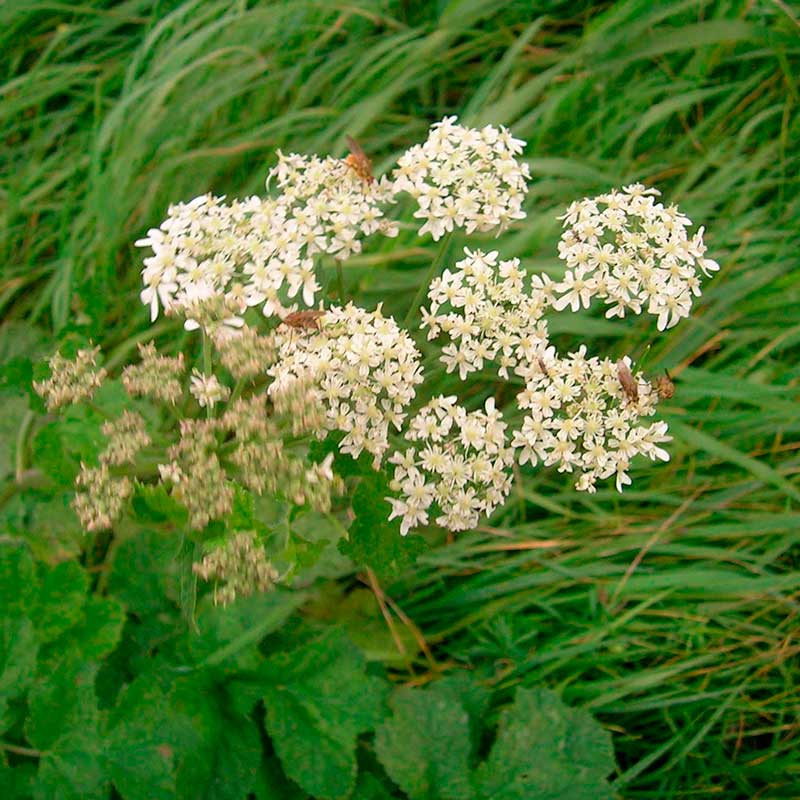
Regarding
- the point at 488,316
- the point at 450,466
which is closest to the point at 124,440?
the point at 450,466

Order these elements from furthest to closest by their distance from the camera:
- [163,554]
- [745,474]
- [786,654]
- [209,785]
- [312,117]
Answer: [312,117], [745,474], [786,654], [163,554], [209,785]

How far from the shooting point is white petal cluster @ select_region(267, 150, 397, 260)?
6.61 feet

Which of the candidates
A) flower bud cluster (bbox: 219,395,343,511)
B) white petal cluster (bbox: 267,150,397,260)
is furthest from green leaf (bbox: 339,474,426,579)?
white petal cluster (bbox: 267,150,397,260)

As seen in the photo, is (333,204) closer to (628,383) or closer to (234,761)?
(628,383)

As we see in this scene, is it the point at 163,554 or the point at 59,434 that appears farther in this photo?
the point at 163,554

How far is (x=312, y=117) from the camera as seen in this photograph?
3.70 m

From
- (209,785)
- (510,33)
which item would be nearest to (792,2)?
(510,33)

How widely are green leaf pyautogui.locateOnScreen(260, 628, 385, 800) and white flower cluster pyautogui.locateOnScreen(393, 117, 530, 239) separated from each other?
1.10 metres

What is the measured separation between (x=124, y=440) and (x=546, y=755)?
136 centimetres

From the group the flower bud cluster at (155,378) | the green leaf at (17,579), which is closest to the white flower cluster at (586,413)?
the flower bud cluster at (155,378)

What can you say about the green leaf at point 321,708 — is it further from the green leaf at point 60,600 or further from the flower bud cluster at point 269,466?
the flower bud cluster at point 269,466

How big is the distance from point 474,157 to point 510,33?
201 cm

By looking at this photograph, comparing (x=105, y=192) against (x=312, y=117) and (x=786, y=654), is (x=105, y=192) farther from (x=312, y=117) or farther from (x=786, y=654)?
(x=786, y=654)

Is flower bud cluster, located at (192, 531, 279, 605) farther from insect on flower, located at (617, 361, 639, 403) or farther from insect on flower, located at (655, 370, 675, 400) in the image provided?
insect on flower, located at (655, 370, 675, 400)
